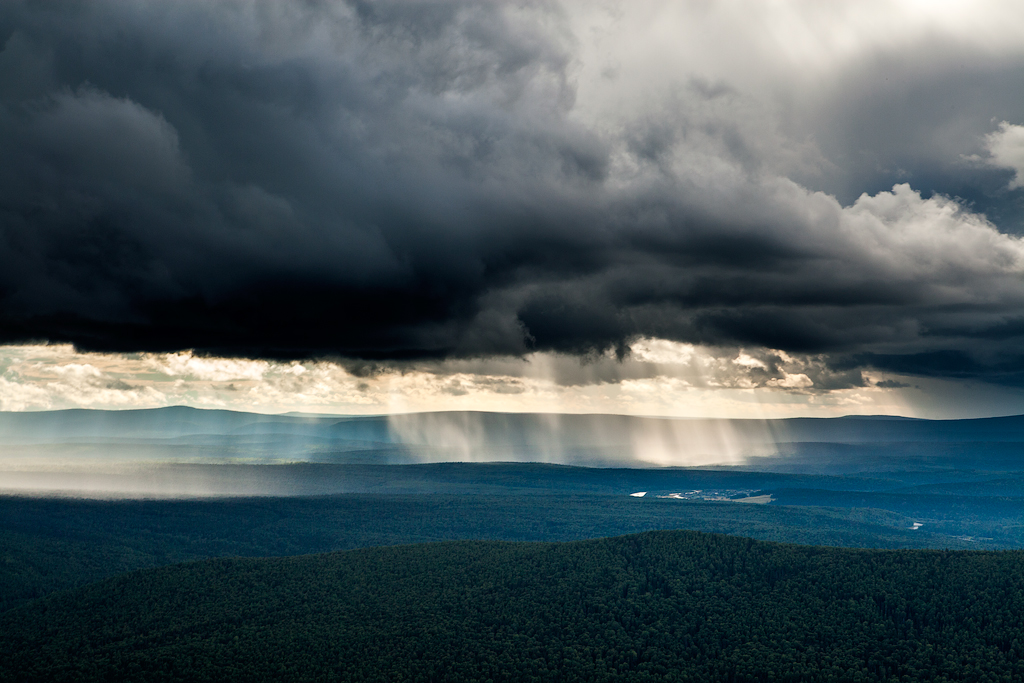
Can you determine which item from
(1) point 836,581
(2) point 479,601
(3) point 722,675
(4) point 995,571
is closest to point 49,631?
(2) point 479,601

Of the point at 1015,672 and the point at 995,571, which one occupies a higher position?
the point at 995,571

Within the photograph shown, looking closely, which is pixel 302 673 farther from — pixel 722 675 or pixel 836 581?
pixel 836 581

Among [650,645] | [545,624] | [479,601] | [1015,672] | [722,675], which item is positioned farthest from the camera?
[479,601]

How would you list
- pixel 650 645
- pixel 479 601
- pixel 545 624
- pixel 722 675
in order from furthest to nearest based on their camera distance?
1. pixel 479 601
2. pixel 545 624
3. pixel 650 645
4. pixel 722 675

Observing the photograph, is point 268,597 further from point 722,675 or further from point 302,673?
point 722,675

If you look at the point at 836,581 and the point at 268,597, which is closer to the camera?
the point at 836,581

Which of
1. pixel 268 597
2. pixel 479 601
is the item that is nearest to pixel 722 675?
pixel 479 601
